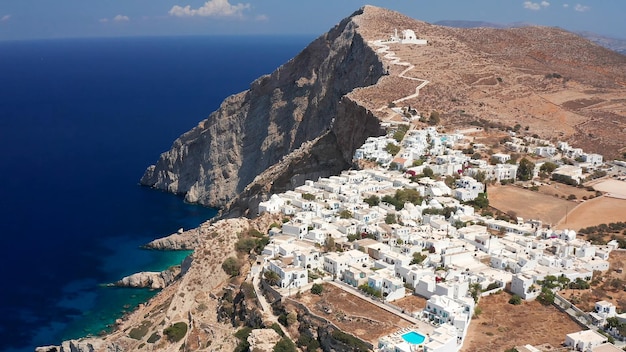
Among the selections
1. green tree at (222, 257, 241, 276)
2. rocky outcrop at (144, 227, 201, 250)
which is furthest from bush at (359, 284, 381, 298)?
rocky outcrop at (144, 227, 201, 250)

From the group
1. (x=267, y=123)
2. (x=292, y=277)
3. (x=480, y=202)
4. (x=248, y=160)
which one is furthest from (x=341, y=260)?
(x=267, y=123)

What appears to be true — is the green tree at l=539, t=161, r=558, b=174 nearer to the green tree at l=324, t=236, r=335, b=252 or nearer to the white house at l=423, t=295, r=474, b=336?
the green tree at l=324, t=236, r=335, b=252

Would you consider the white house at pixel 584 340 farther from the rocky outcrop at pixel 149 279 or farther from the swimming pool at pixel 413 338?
the rocky outcrop at pixel 149 279

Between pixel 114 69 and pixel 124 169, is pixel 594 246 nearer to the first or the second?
pixel 124 169

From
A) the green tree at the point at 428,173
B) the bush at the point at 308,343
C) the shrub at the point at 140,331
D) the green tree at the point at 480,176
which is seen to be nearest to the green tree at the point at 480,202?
the green tree at the point at 480,176

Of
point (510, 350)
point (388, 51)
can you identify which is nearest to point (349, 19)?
point (388, 51)
